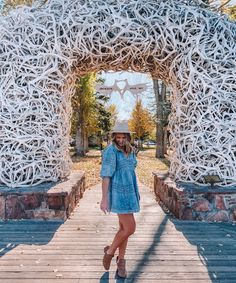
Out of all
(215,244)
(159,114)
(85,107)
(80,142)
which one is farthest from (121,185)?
(85,107)

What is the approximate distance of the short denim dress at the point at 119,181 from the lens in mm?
3443

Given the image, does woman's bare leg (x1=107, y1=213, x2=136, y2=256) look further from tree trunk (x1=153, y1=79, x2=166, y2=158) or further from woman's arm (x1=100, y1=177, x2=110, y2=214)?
tree trunk (x1=153, y1=79, x2=166, y2=158)

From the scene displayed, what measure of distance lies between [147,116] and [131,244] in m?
23.0

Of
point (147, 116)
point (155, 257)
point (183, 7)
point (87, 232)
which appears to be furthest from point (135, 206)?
point (147, 116)

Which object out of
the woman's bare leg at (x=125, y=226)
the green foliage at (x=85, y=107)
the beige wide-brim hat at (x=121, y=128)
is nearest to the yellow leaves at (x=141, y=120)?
the green foliage at (x=85, y=107)

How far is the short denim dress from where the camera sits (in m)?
3.44

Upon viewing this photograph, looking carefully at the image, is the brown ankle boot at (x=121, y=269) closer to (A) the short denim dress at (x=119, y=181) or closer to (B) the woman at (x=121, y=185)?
(B) the woman at (x=121, y=185)

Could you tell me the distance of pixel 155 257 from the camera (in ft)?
13.5

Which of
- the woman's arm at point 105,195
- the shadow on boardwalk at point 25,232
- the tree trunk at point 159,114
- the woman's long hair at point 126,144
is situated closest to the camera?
the woman's arm at point 105,195

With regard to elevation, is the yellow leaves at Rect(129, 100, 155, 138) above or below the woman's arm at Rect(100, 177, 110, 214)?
above

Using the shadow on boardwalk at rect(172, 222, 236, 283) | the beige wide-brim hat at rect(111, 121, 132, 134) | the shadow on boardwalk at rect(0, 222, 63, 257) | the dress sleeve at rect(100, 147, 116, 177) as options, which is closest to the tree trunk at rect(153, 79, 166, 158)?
the shadow on boardwalk at rect(172, 222, 236, 283)

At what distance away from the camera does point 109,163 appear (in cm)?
347

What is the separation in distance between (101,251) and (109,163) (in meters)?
1.36

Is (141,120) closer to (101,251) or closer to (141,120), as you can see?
(141,120)
